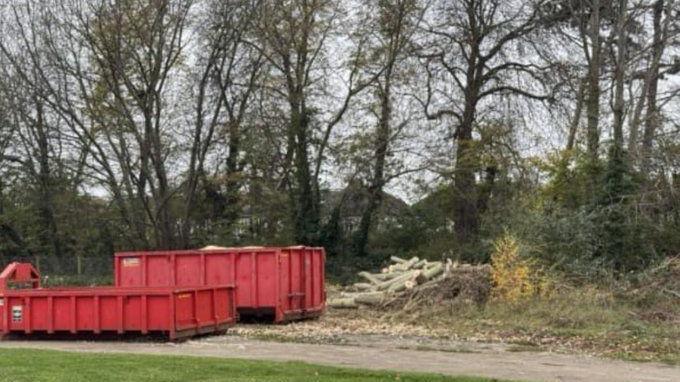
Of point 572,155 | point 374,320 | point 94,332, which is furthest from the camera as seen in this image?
point 572,155

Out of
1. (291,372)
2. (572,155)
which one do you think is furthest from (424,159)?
(291,372)

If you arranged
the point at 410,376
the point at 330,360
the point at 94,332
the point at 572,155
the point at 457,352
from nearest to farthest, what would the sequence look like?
the point at 410,376, the point at 330,360, the point at 457,352, the point at 94,332, the point at 572,155

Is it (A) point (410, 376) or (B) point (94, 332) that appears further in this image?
(B) point (94, 332)

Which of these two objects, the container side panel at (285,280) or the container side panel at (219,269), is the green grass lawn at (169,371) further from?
the container side panel at (219,269)

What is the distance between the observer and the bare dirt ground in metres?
14.3

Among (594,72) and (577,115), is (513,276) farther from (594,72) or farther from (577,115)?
(577,115)

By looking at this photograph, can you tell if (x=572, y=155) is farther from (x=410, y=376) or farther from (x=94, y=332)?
(x=410, y=376)

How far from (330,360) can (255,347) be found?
2.85 m

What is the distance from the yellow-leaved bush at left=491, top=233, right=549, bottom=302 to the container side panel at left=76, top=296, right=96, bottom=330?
10.1 m

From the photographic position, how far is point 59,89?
3988 cm

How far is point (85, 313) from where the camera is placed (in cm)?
2019

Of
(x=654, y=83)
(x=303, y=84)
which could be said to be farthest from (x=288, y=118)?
(x=654, y=83)

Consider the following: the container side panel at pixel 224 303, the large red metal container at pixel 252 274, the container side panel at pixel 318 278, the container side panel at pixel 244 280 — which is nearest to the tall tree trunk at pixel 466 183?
the container side panel at pixel 318 278

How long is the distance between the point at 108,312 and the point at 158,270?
178 inches
